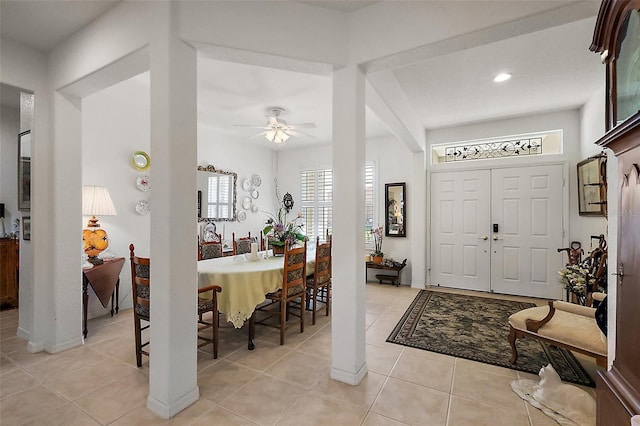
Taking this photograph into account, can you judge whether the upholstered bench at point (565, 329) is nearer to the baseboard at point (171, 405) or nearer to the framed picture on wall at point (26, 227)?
the baseboard at point (171, 405)

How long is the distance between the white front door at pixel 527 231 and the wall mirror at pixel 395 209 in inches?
56.5

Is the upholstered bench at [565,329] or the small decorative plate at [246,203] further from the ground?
the small decorative plate at [246,203]

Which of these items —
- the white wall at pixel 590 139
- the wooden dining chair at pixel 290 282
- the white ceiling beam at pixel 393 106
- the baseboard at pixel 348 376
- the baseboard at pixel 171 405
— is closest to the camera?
the baseboard at pixel 171 405

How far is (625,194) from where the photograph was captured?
121cm

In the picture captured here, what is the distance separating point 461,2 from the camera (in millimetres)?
1922

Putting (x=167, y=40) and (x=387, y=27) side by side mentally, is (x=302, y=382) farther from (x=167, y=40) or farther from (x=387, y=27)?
(x=387, y=27)

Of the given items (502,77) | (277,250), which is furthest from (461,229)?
(277,250)

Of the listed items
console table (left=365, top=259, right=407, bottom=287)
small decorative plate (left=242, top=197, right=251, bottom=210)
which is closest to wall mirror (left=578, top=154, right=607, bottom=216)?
console table (left=365, top=259, right=407, bottom=287)

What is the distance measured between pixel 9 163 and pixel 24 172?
5.28ft

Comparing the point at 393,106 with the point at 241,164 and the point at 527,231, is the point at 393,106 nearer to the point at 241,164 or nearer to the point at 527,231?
the point at 527,231

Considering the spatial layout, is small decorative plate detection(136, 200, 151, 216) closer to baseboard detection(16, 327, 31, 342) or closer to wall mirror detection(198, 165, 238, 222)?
wall mirror detection(198, 165, 238, 222)

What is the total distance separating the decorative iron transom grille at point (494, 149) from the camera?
15.0ft

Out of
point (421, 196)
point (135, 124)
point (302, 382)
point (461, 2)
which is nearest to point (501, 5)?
point (461, 2)

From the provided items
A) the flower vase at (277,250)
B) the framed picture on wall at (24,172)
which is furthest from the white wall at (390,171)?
the framed picture on wall at (24,172)
